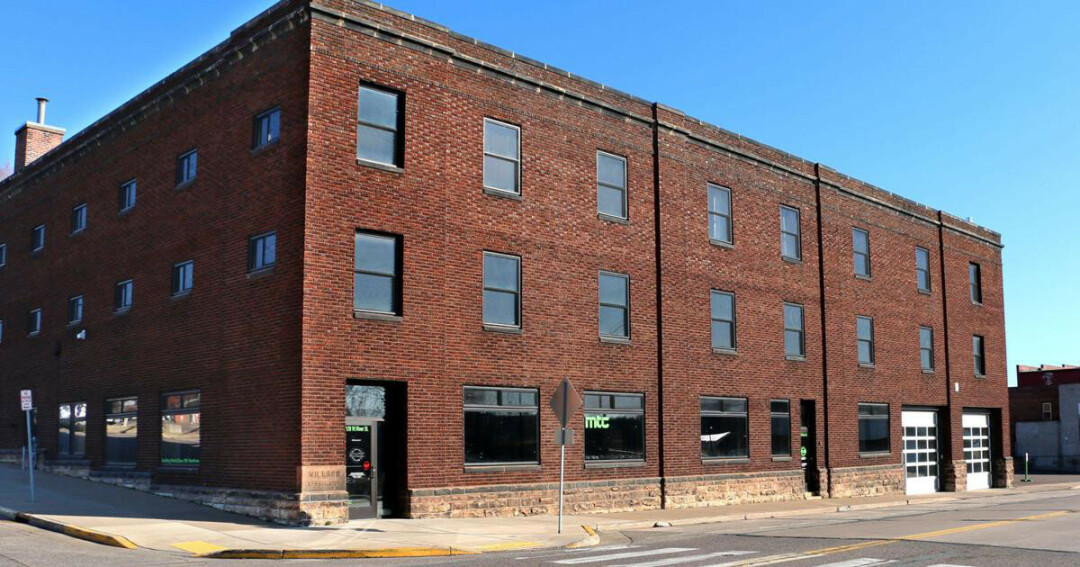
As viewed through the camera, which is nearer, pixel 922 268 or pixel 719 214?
pixel 719 214

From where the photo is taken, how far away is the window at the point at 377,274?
824 inches

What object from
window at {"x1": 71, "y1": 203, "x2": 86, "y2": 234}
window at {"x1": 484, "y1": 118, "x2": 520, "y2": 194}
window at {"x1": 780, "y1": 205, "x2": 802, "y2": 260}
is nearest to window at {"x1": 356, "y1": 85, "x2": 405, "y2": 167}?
window at {"x1": 484, "y1": 118, "x2": 520, "y2": 194}

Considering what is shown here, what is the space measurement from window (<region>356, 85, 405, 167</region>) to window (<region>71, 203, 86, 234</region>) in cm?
1284

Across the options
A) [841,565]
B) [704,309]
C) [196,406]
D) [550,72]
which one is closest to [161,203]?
[196,406]

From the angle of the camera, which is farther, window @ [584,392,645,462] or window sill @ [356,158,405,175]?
window @ [584,392,645,462]

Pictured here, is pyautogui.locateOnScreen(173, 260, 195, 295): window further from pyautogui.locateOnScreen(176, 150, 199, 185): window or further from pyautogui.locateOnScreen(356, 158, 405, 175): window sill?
pyautogui.locateOnScreen(356, 158, 405, 175): window sill

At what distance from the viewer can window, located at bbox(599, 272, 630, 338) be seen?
25906 mm

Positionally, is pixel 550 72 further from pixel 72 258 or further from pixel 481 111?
pixel 72 258

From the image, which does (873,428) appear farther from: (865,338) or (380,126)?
(380,126)

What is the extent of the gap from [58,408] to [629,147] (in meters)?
18.5

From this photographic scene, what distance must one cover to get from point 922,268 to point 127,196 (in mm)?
29304

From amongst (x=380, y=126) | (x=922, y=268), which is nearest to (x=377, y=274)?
(x=380, y=126)

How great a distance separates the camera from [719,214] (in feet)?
98.7

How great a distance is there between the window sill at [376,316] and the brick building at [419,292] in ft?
0.39
